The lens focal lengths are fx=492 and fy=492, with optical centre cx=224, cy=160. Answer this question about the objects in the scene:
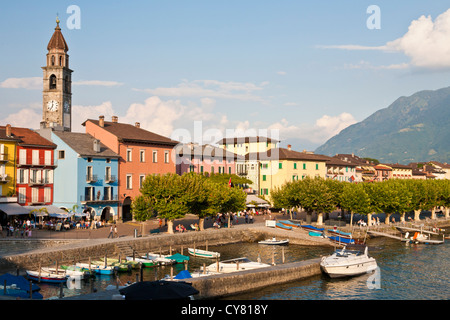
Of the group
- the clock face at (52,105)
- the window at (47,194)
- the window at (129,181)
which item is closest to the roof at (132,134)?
the window at (129,181)

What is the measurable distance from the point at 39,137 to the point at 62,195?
8.28 m

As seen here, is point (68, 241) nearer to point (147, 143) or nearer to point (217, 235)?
point (217, 235)

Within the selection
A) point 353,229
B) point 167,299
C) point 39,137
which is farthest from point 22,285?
point 353,229

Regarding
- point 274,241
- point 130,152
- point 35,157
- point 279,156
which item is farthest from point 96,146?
point 279,156

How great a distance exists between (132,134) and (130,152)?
347 cm

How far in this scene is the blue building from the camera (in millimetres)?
63281

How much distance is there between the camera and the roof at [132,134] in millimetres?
71812

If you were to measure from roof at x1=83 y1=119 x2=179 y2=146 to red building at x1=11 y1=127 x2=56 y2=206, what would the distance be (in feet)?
34.6

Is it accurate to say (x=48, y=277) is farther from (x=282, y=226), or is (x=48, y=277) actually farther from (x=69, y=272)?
(x=282, y=226)

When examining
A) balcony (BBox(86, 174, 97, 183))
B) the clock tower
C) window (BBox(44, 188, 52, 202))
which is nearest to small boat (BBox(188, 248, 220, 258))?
balcony (BBox(86, 174, 97, 183))

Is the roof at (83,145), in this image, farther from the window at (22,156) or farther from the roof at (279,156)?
the roof at (279,156)

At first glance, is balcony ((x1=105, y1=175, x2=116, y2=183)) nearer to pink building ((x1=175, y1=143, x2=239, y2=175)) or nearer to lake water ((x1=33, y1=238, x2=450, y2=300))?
pink building ((x1=175, y1=143, x2=239, y2=175))

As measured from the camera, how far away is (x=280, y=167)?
10275cm

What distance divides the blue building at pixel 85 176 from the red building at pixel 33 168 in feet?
3.57
